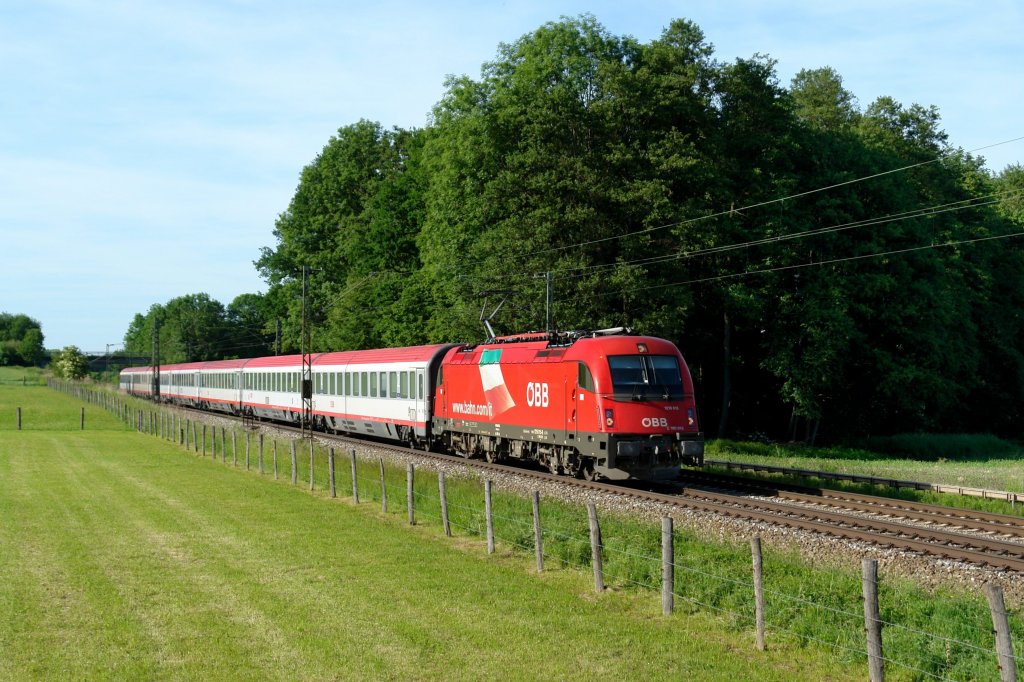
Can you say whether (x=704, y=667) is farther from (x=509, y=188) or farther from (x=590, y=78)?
(x=590, y=78)

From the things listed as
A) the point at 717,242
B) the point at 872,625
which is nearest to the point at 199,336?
the point at 717,242

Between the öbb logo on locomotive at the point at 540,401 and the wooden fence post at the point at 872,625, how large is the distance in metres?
11.2

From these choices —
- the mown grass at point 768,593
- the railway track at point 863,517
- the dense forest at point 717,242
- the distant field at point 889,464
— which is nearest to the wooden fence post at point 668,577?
the mown grass at point 768,593

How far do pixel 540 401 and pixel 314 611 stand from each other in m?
12.6

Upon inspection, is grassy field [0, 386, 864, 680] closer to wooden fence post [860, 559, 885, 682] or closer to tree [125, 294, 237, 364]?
wooden fence post [860, 559, 885, 682]

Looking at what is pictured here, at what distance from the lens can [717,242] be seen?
4019 cm

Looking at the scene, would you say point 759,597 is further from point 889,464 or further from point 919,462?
point 919,462

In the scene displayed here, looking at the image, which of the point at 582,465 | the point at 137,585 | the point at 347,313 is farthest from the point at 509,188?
the point at 137,585

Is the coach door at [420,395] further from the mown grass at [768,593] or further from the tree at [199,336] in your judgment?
the tree at [199,336]

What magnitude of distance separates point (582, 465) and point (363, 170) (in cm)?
5393

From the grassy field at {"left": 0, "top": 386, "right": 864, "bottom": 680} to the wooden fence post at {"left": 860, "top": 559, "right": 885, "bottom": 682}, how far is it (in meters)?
0.45

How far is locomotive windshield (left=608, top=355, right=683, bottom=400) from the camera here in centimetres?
2047

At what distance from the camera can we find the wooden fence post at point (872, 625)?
865 cm

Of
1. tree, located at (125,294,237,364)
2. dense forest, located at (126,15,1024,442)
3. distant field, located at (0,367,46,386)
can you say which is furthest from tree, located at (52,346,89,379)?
dense forest, located at (126,15,1024,442)
